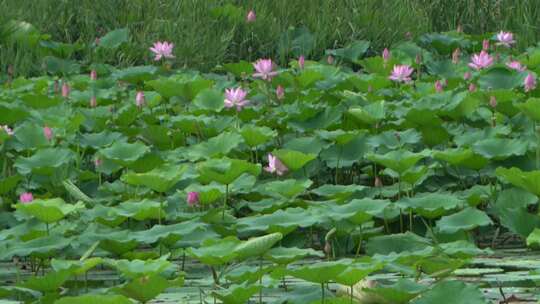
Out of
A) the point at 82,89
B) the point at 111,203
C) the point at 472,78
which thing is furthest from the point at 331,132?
the point at 82,89

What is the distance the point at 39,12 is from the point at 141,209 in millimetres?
3973

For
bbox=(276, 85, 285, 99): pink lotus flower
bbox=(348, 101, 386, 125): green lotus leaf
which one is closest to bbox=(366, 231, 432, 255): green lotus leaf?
bbox=(348, 101, 386, 125): green lotus leaf

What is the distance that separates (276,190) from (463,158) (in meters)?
0.59

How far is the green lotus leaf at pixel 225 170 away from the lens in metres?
3.28

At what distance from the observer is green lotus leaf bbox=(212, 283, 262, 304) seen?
2314 millimetres

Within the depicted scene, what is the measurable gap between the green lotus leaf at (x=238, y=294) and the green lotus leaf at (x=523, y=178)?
1.17m

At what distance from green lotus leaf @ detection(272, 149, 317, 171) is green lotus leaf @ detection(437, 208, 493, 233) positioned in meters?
0.55

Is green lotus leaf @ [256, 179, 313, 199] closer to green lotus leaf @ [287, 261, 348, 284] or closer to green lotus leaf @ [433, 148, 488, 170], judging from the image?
green lotus leaf @ [433, 148, 488, 170]

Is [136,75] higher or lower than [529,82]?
higher

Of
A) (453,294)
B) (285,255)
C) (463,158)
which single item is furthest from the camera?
(463,158)

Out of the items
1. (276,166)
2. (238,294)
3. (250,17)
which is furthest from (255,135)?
(250,17)

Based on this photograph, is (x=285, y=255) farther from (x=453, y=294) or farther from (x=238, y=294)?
(x=453, y=294)

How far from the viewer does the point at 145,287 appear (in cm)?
232

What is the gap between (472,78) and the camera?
5312mm
